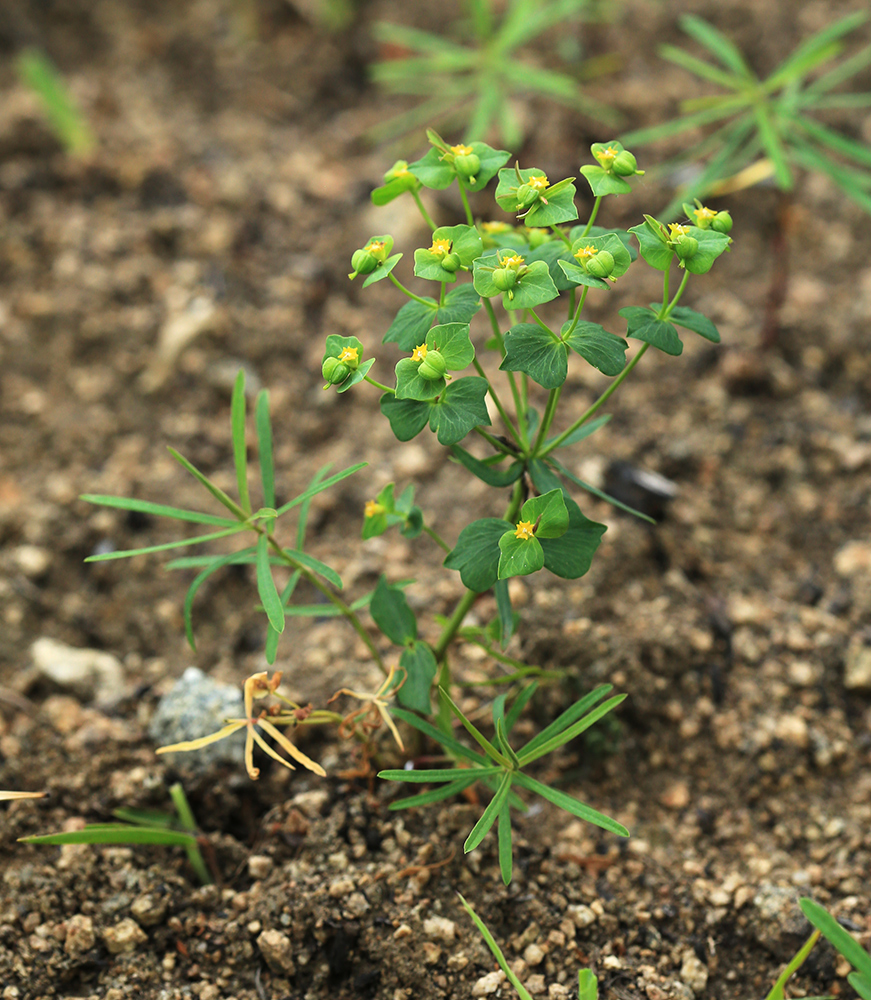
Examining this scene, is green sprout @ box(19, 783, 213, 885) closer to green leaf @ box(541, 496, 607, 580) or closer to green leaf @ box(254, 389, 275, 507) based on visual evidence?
green leaf @ box(254, 389, 275, 507)

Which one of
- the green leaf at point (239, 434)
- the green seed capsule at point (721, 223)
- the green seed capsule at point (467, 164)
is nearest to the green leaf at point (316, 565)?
the green leaf at point (239, 434)

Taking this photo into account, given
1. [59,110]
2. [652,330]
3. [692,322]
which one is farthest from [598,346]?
[59,110]

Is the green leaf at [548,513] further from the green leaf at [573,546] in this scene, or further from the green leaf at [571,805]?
the green leaf at [571,805]

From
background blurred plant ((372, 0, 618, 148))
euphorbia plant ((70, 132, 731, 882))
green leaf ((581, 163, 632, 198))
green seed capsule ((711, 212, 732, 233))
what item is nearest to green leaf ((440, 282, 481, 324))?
euphorbia plant ((70, 132, 731, 882))

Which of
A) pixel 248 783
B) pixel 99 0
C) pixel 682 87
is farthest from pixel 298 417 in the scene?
pixel 99 0

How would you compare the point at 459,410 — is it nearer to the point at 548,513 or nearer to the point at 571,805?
the point at 548,513
